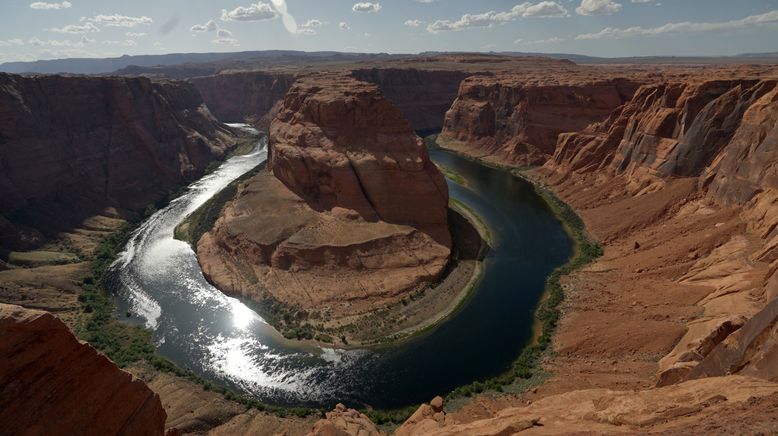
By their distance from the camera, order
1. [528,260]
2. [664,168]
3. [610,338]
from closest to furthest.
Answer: [610,338] < [528,260] < [664,168]

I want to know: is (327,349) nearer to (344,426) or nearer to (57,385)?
(344,426)

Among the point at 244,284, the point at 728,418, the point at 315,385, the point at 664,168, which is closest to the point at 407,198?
the point at 244,284

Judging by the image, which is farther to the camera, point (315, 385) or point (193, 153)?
point (193, 153)

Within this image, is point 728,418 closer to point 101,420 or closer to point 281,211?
point 101,420

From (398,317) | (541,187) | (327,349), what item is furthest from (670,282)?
(541,187)

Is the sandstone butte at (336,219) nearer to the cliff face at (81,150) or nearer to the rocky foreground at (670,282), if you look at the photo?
the rocky foreground at (670,282)

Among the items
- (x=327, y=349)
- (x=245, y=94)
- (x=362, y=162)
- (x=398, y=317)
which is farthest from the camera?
(x=245, y=94)
